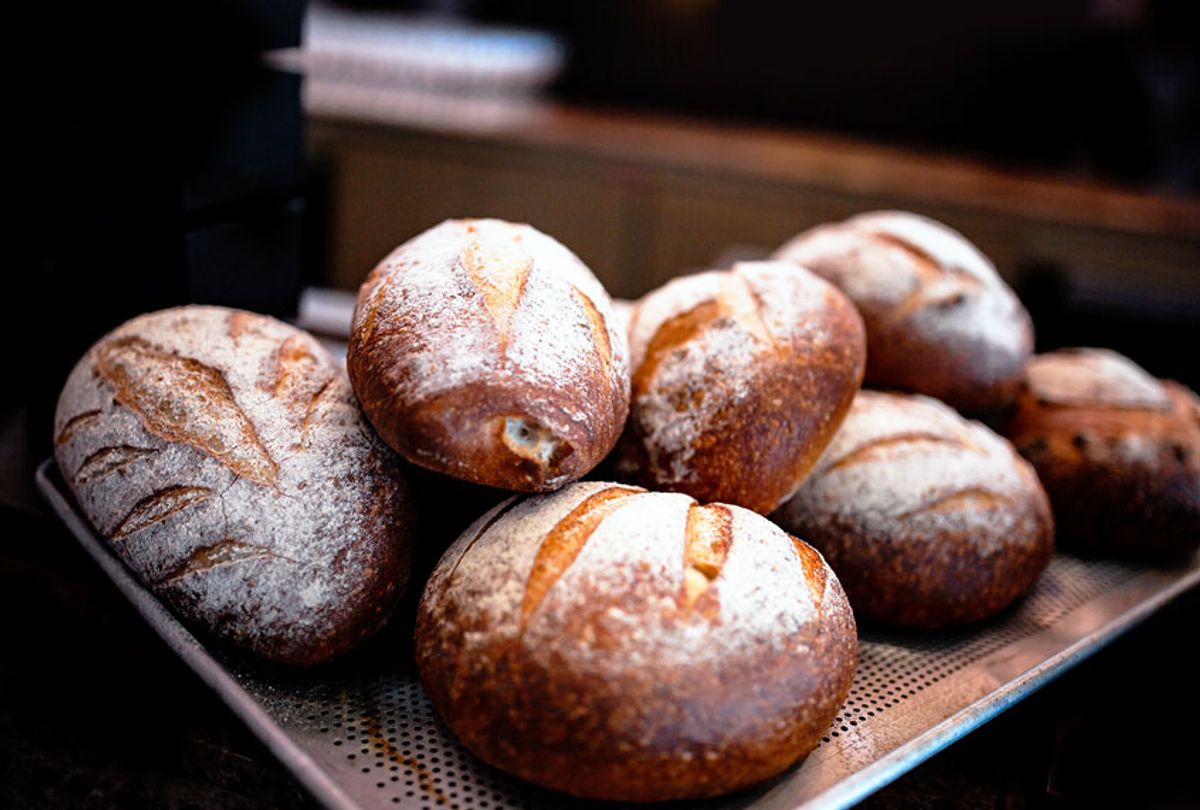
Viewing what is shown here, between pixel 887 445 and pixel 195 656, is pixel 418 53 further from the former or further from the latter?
pixel 195 656

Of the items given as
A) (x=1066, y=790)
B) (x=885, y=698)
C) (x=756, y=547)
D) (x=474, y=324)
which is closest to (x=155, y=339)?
(x=474, y=324)

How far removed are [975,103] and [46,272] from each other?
3768 millimetres

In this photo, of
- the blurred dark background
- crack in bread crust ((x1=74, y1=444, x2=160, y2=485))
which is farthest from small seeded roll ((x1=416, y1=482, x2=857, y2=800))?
the blurred dark background

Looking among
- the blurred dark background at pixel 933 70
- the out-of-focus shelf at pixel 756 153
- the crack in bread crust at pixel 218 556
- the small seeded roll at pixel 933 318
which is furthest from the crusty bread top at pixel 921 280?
the blurred dark background at pixel 933 70

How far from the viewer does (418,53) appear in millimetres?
4316

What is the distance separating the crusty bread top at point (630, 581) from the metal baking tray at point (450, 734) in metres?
0.12

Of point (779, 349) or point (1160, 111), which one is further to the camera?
point (1160, 111)

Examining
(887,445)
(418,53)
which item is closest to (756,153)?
(418,53)

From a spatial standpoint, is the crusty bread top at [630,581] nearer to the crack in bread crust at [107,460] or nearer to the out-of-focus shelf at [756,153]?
the crack in bread crust at [107,460]

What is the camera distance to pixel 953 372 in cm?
146

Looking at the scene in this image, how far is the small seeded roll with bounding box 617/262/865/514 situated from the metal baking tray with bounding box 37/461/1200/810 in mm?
261

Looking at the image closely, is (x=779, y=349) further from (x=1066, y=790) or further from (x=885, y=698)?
(x=1066, y=790)

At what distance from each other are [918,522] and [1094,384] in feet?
1.69

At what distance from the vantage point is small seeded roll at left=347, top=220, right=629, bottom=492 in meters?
0.98
